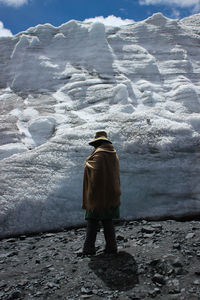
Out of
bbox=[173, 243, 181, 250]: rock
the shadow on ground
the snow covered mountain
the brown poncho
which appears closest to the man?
the brown poncho

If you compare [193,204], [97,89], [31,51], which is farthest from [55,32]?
[193,204]

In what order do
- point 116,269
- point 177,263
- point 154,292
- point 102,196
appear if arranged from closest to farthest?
point 154,292 → point 177,263 → point 116,269 → point 102,196

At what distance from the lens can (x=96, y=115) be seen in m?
10.7

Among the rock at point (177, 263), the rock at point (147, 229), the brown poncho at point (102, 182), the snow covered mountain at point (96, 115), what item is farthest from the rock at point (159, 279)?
the snow covered mountain at point (96, 115)

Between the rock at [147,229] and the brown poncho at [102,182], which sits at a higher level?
the brown poncho at [102,182]

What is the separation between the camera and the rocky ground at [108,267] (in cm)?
386

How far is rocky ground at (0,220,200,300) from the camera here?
386 centimetres

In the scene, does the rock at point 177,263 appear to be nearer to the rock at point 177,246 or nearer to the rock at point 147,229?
the rock at point 177,246

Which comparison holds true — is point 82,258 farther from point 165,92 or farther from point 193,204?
point 165,92

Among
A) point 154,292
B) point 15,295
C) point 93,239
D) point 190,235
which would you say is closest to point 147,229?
point 190,235

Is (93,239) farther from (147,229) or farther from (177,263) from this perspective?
(177,263)

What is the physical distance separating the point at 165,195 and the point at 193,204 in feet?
2.26

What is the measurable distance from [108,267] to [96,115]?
688cm

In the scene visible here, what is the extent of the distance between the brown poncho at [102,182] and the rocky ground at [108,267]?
88 cm
